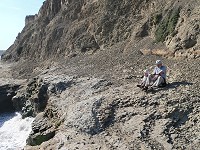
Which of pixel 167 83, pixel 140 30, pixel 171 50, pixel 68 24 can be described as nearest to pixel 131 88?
pixel 167 83

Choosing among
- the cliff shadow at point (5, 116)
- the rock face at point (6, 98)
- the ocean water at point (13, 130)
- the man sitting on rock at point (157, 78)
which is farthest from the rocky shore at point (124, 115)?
the rock face at point (6, 98)

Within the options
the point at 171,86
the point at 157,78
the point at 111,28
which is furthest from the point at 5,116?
the point at 171,86

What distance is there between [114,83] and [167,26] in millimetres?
8360

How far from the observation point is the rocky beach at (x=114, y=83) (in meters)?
16.0

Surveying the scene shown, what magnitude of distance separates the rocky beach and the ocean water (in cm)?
93

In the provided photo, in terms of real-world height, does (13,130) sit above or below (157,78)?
below

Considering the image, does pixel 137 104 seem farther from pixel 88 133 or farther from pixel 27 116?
pixel 27 116

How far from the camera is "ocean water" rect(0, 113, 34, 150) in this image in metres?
27.6

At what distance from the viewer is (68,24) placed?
1923 inches

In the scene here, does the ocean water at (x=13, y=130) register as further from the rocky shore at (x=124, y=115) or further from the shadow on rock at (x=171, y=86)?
the shadow on rock at (x=171, y=86)

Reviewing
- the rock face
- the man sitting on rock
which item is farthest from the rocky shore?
the rock face

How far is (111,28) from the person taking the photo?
39344 millimetres

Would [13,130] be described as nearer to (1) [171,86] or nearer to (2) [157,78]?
(2) [157,78]

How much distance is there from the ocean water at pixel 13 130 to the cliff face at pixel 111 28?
8.87 m
